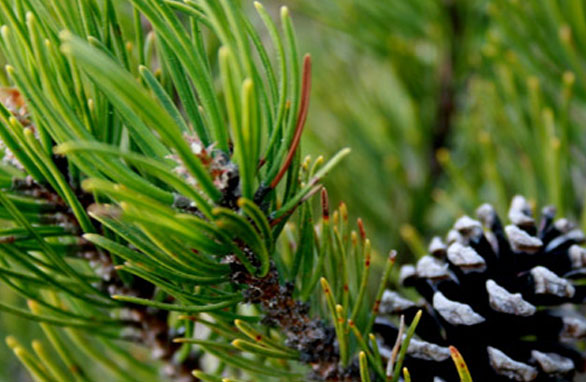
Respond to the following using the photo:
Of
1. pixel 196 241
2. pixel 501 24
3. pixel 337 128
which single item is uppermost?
pixel 501 24

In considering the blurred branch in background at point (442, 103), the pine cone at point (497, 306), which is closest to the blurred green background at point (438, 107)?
the blurred branch in background at point (442, 103)

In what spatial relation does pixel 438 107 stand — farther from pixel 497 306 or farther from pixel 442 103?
pixel 497 306

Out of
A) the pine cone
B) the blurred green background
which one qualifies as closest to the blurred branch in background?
the blurred green background

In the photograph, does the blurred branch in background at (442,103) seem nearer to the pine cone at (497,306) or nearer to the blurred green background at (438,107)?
the blurred green background at (438,107)

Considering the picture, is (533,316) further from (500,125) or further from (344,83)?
(344,83)

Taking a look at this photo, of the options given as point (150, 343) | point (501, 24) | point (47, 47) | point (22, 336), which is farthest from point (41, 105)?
point (22, 336)

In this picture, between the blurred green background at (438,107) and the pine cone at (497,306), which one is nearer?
the pine cone at (497,306)
